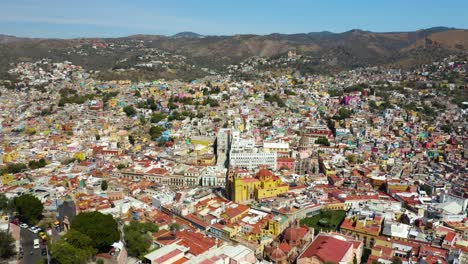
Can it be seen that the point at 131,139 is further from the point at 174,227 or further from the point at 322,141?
the point at 174,227

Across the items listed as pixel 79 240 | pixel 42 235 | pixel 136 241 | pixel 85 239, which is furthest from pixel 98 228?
pixel 42 235

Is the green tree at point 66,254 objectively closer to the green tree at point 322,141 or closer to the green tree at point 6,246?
the green tree at point 6,246

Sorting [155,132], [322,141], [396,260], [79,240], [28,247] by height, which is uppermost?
[155,132]

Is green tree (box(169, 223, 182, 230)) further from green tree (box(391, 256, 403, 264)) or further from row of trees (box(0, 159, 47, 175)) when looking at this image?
row of trees (box(0, 159, 47, 175))

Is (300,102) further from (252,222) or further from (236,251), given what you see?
(236,251)

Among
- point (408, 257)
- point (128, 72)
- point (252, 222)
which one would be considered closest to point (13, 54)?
point (128, 72)

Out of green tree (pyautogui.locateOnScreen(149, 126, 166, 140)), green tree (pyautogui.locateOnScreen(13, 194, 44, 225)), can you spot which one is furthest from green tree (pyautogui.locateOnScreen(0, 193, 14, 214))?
green tree (pyautogui.locateOnScreen(149, 126, 166, 140))

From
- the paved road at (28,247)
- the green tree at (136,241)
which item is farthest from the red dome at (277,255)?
the paved road at (28,247)
